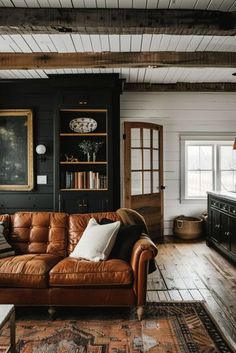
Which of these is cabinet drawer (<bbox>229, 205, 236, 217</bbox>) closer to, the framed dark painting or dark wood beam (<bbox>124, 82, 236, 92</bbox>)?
dark wood beam (<bbox>124, 82, 236, 92</bbox>)

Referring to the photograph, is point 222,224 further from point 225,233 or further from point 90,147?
point 90,147

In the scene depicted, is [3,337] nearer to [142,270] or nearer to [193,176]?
[142,270]

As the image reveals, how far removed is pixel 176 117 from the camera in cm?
629

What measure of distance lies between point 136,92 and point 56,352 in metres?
4.87

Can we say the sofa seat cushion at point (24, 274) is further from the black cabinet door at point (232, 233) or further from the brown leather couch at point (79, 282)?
the black cabinet door at point (232, 233)

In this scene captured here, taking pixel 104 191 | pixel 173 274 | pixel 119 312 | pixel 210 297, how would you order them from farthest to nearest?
pixel 104 191 < pixel 173 274 < pixel 210 297 < pixel 119 312

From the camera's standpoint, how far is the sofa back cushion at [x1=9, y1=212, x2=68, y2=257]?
11.1 ft

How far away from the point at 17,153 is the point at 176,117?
3037 millimetres

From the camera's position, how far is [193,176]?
6426 mm

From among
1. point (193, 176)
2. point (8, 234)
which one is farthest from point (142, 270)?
point (193, 176)

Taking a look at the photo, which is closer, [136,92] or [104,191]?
[104,191]

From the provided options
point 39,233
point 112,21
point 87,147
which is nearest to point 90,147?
point 87,147

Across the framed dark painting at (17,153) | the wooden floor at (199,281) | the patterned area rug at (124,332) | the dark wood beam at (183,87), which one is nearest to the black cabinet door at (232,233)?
the wooden floor at (199,281)

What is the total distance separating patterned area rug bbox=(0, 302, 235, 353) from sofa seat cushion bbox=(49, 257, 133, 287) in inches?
12.9
